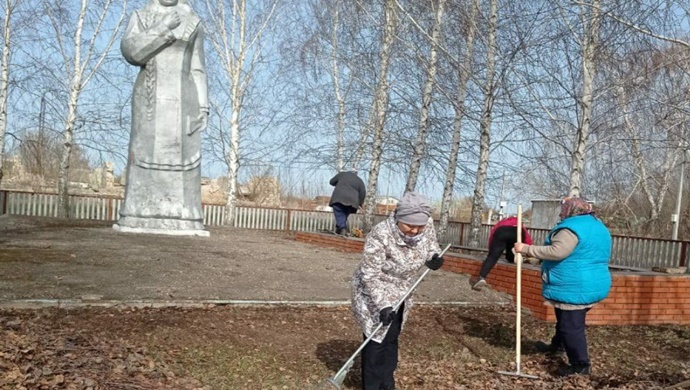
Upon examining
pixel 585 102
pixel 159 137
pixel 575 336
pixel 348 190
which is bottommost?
pixel 575 336

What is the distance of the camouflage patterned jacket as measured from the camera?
412 centimetres

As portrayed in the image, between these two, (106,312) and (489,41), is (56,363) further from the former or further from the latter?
(489,41)

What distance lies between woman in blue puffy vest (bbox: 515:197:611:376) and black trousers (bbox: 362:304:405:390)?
1.52m

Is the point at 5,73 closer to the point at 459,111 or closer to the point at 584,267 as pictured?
the point at 459,111

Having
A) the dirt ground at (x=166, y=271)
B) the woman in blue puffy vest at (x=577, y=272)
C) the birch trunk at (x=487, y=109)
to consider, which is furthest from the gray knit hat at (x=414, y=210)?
the birch trunk at (x=487, y=109)

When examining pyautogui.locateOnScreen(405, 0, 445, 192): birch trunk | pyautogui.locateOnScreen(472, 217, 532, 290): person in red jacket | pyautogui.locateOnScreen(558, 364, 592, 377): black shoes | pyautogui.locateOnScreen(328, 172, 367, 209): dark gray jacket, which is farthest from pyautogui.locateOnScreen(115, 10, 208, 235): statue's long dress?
pyautogui.locateOnScreen(558, 364, 592, 377): black shoes

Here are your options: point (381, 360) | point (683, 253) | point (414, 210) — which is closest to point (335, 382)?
point (381, 360)

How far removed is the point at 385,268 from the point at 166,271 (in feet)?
14.1

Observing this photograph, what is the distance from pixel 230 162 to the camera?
21422mm

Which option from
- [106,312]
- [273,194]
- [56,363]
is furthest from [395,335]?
[273,194]

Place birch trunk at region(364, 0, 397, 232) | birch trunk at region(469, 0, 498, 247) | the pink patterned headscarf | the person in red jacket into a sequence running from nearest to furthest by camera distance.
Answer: the pink patterned headscarf, the person in red jacket, birch trunk at region(469, 0, 498, 247), birch trunk at region(364, 0, 397, 232)

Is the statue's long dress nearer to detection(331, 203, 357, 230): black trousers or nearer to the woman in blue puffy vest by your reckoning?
Result: detection(331, 203, 357, 230): black trousers

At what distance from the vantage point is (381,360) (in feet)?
14.1

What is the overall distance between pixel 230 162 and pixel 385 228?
17.8m
